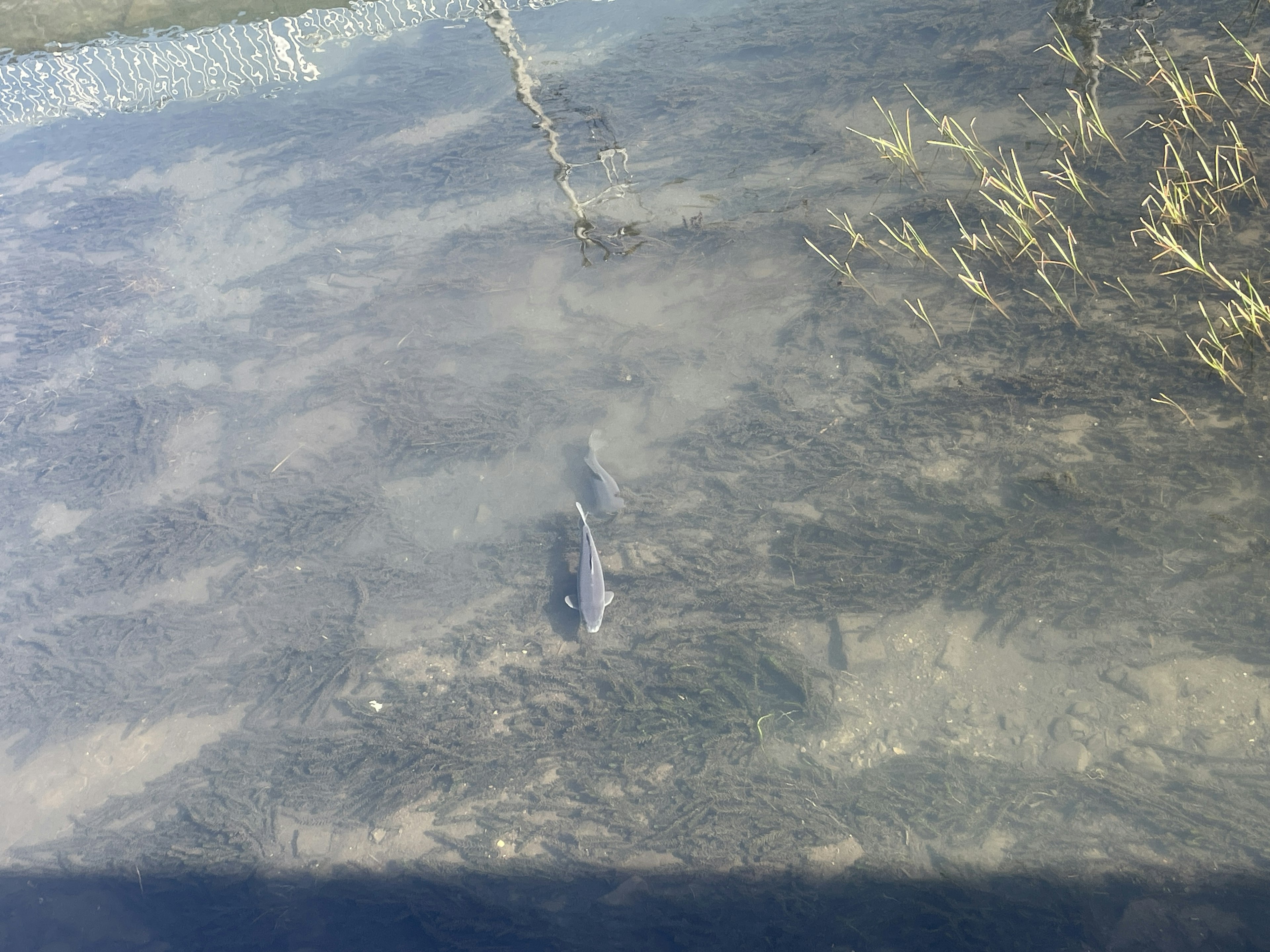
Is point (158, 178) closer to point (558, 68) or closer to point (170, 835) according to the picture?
point (558, 68)

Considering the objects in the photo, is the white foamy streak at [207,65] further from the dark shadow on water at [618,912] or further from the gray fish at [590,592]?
the dark shadow on water at [618,912]

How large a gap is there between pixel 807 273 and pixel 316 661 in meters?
3.89

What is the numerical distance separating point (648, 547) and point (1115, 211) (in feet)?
11.9

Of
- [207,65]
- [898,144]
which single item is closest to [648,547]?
[898,144]

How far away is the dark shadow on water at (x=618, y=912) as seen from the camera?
2445 mm

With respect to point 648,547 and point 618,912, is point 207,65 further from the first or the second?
point 618,912

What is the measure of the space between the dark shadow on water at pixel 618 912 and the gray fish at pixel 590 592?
1132 millimetres

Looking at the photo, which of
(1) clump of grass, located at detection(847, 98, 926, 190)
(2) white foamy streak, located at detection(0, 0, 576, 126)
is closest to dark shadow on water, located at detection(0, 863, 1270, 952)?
(1) clump of grass, located at detection(847, 98, 926, 190)

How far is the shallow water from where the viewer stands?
111 inches

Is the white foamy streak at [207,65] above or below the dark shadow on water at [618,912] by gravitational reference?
above

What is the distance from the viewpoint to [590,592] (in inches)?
139

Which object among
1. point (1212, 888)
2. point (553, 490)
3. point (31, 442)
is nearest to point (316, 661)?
point (553, 490)

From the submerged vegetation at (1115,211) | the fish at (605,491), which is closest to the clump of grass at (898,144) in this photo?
the submerged vegetation at (1115,211)

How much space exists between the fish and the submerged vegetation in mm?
2083
